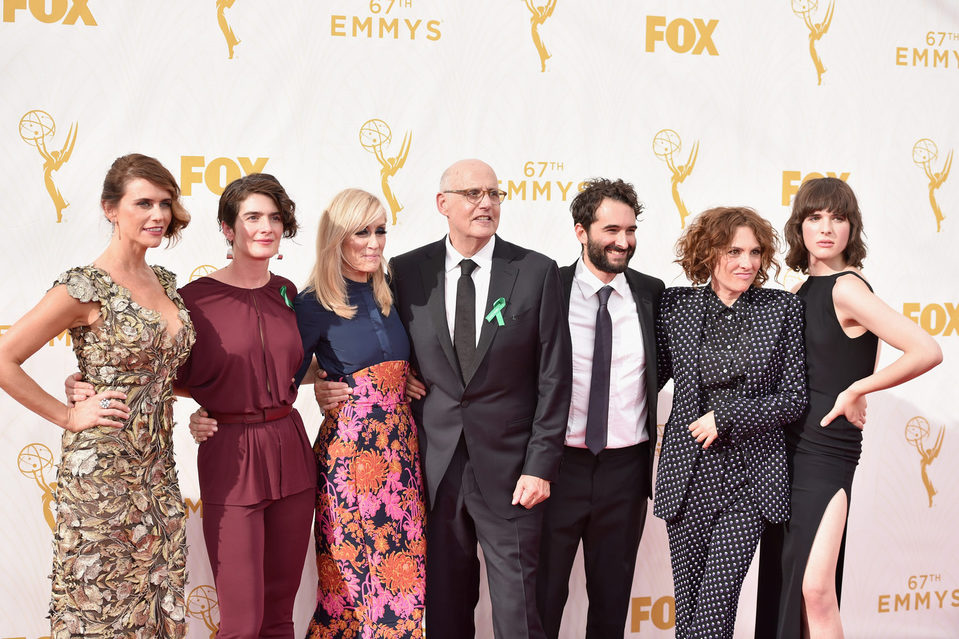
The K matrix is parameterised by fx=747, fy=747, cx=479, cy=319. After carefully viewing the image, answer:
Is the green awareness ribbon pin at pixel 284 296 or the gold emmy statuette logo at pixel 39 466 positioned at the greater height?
the green awareness ribbon pin at pixel 284 296

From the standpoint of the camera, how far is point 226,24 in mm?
2955

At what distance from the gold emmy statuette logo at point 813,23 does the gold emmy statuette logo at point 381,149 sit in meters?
1.89

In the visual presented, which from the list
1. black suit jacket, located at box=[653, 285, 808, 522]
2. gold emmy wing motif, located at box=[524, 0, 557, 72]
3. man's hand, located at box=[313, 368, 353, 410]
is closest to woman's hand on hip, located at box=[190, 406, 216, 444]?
man's hand, located at box=[313, 368, 353, 410]

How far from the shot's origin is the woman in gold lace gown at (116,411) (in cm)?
193

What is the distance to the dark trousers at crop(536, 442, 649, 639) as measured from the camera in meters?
2.46

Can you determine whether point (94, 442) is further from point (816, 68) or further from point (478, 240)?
point (816, 68)

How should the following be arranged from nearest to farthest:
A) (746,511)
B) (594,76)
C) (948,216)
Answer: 1. (746,511)
2. (594,76)
3. (948,216)

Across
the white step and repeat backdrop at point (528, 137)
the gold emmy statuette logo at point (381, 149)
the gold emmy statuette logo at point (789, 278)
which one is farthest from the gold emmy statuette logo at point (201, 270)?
the gold emmy statuette logo at point (789, 278)

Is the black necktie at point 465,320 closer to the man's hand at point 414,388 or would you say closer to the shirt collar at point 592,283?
the man's hand at point 414,388

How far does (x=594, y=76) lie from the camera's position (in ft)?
10.7

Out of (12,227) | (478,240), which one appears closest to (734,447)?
(478,240)

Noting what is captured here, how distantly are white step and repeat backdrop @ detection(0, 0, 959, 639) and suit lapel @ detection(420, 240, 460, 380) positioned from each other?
30.6 inches

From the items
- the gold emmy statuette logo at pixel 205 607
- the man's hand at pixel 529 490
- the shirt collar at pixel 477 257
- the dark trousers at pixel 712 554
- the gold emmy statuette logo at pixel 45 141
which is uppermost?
the gold emmy statuette logo at pixel 45 141

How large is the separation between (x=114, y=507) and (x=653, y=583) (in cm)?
A: 240
